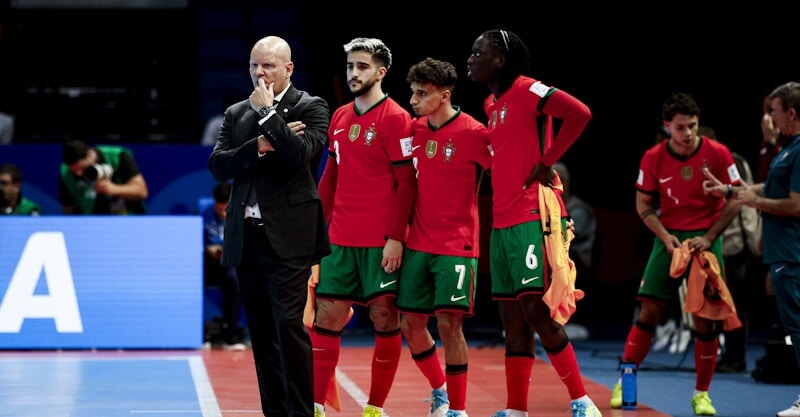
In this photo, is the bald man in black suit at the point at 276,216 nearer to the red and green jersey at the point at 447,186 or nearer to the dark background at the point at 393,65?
the red and green jersey at the point at 447,186

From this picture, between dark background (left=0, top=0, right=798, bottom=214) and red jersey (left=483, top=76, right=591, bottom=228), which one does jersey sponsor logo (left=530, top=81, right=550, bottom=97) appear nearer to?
red jersey (left=483, top=76, right=591, bottom=228)

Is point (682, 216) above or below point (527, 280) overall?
above

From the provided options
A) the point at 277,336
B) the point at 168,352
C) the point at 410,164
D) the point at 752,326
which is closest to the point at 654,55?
the point at 752,326

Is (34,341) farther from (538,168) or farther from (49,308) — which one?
(538,168)

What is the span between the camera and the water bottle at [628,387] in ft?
26.7

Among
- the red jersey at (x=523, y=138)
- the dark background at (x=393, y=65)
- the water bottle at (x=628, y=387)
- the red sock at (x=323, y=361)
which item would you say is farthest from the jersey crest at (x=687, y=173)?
the dark background at (x=393, y=65)

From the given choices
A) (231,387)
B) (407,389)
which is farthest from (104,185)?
(407,389)

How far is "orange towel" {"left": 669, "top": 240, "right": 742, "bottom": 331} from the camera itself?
8.38 m

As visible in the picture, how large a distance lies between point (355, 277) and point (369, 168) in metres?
0.62

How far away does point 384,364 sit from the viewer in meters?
7.23

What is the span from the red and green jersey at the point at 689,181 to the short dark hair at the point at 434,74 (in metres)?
2.09

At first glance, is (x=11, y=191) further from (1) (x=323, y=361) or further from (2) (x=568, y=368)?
(2) (x=568, y=368)

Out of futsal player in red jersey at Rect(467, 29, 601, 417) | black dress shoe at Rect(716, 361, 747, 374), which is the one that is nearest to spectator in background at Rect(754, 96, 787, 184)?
black dress shoe at Rect(716, 361, 747, 374)

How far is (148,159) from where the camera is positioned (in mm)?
13656
